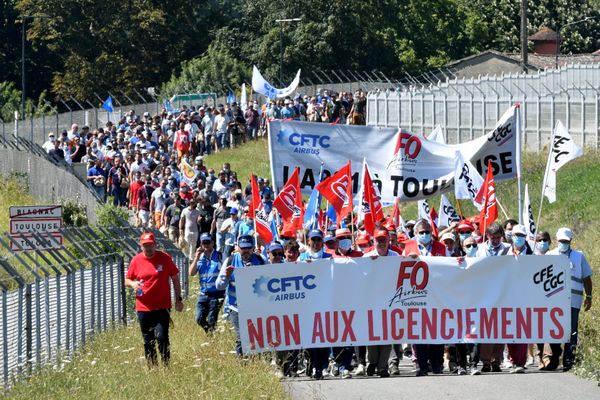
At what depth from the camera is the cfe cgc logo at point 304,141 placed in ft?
72.7

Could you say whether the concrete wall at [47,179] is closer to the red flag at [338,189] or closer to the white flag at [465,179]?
the red flag at [338,189]

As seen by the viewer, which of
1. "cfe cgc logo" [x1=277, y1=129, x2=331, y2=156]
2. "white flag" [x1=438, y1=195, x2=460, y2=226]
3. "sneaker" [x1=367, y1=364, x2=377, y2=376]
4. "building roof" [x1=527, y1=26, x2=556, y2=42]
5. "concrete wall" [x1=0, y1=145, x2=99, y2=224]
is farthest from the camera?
"building roof" [x1=527, y1=26, x2=556, y2=42]

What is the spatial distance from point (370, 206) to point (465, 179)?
8.06 ft

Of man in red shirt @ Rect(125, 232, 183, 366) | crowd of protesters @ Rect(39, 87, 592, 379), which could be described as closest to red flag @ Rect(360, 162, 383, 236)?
crowd of protesters @ Rect(39, 87, 592, 379)

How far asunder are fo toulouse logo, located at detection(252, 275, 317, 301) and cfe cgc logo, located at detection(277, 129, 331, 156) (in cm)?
556

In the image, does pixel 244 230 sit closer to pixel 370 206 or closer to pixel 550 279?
pixel 370 206

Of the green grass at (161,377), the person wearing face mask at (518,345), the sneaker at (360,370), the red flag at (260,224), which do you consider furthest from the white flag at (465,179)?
the sneaker at (360,370)

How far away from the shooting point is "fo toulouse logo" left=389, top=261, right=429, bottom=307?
55.1 ft

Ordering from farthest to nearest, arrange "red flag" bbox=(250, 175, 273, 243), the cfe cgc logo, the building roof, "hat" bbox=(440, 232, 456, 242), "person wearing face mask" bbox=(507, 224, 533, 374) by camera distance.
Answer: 1. the building roof
2. the cfe cgc logo
3. "red flag" bbox=(250, 175, 273, 243)
4. "hat" bbox=(440, 232, 456, 242)
5. "person wearing face mask" bbox=(507, 224, 533, 374)

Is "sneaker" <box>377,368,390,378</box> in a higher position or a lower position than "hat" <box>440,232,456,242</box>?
lower

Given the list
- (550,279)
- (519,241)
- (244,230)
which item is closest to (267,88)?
(244,230)

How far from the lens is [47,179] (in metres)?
42.4

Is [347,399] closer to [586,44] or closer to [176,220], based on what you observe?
[176,220]

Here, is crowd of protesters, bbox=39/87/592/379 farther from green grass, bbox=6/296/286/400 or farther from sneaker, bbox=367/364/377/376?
green grass, bbox=6/296/286/400
